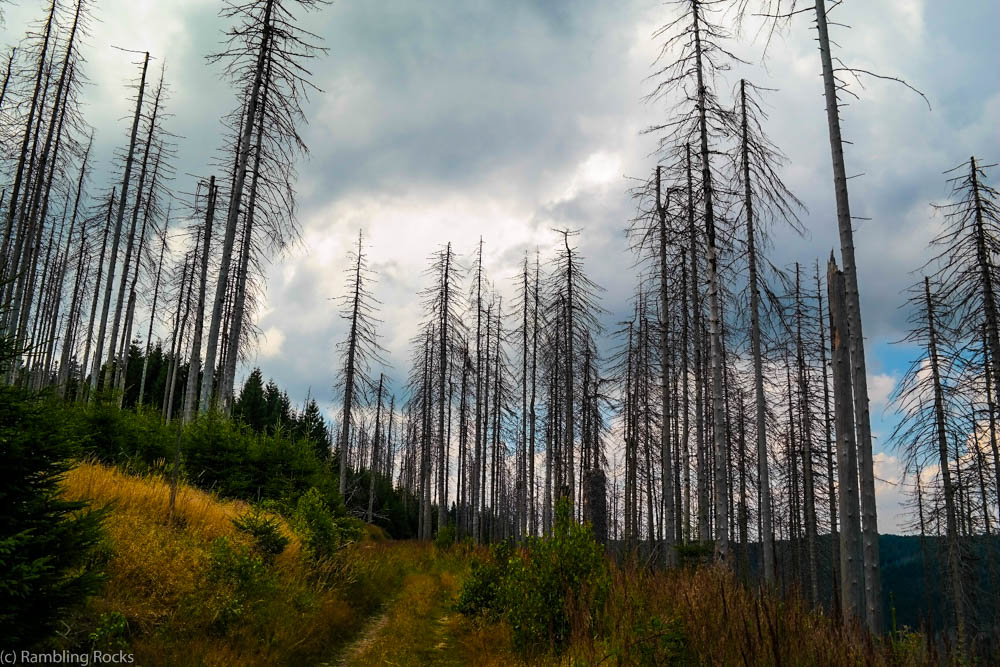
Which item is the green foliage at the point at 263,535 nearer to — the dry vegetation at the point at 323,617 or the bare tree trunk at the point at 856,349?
the dry vegetation at the point at 323,617

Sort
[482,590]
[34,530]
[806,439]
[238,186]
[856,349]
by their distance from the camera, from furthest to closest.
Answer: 1. [806,439]
2. [238,186]
3. [482,590]
4. [856,349]
5. [34,530]

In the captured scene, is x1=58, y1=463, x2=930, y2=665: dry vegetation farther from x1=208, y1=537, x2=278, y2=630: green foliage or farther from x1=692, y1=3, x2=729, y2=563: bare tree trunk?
x1=692, y1=3, x2=729, y2=563: bare tree trunk

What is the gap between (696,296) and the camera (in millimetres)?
16172

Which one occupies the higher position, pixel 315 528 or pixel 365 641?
pixel 315 528

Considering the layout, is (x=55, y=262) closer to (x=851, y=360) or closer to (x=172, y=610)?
(x=172, y=610)

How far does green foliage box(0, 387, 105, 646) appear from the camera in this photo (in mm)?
3883

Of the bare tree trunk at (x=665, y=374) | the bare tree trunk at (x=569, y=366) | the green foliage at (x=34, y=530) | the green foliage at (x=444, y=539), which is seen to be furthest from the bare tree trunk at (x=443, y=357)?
the green foliage at (x=34, y=530)

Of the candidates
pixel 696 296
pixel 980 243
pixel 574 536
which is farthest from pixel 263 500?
pixel 980 243

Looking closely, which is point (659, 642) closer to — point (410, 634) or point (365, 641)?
point (410, 634)

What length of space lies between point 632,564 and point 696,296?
10.9 metres

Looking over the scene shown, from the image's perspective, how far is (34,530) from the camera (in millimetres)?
4195

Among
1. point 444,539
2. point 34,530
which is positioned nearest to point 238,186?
point 34,530

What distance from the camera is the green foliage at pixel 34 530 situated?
12.7ft

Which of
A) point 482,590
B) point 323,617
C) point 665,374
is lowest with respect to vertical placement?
point 323,617
